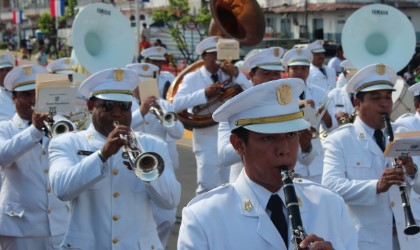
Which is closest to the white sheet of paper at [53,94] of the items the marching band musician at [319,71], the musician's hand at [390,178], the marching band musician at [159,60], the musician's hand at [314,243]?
the musician's hand at [390,178]

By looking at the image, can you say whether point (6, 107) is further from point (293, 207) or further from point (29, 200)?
point (293, 207)

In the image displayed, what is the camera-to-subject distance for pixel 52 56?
4766 cm

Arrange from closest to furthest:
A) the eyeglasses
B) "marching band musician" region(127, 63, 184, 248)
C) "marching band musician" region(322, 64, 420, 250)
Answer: the eyeglasses
"marching band musician" region(322, 64, 420, 250)
"marching band musician" region(127, 63, 184, 248)

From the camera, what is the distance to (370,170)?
5.80 meters

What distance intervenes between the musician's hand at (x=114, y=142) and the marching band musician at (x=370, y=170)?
161cm

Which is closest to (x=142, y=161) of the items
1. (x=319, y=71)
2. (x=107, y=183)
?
(x=107, y=183)

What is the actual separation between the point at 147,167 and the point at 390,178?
1.64 m

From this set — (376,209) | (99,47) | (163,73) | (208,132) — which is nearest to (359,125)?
(376,209)

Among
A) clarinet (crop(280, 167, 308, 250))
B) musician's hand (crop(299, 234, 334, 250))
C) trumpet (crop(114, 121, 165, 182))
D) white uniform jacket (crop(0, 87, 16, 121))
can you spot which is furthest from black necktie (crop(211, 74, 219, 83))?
musician's hand (crop(299, 234, 334, 250))

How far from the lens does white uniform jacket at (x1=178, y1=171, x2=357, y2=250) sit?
347cm

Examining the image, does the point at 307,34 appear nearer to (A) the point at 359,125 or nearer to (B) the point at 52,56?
(B) the point at 52,56

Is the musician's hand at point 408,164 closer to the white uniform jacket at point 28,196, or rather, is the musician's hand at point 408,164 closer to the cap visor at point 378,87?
the cap visor at point 378,87

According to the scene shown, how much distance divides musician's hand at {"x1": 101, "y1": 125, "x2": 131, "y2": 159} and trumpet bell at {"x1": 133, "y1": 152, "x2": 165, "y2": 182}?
133 mm

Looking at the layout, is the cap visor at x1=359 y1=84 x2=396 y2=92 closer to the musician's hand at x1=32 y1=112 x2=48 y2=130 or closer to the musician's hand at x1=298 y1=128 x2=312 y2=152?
the musician's hand at x1=298 y1=128 x2=312 y2=152
